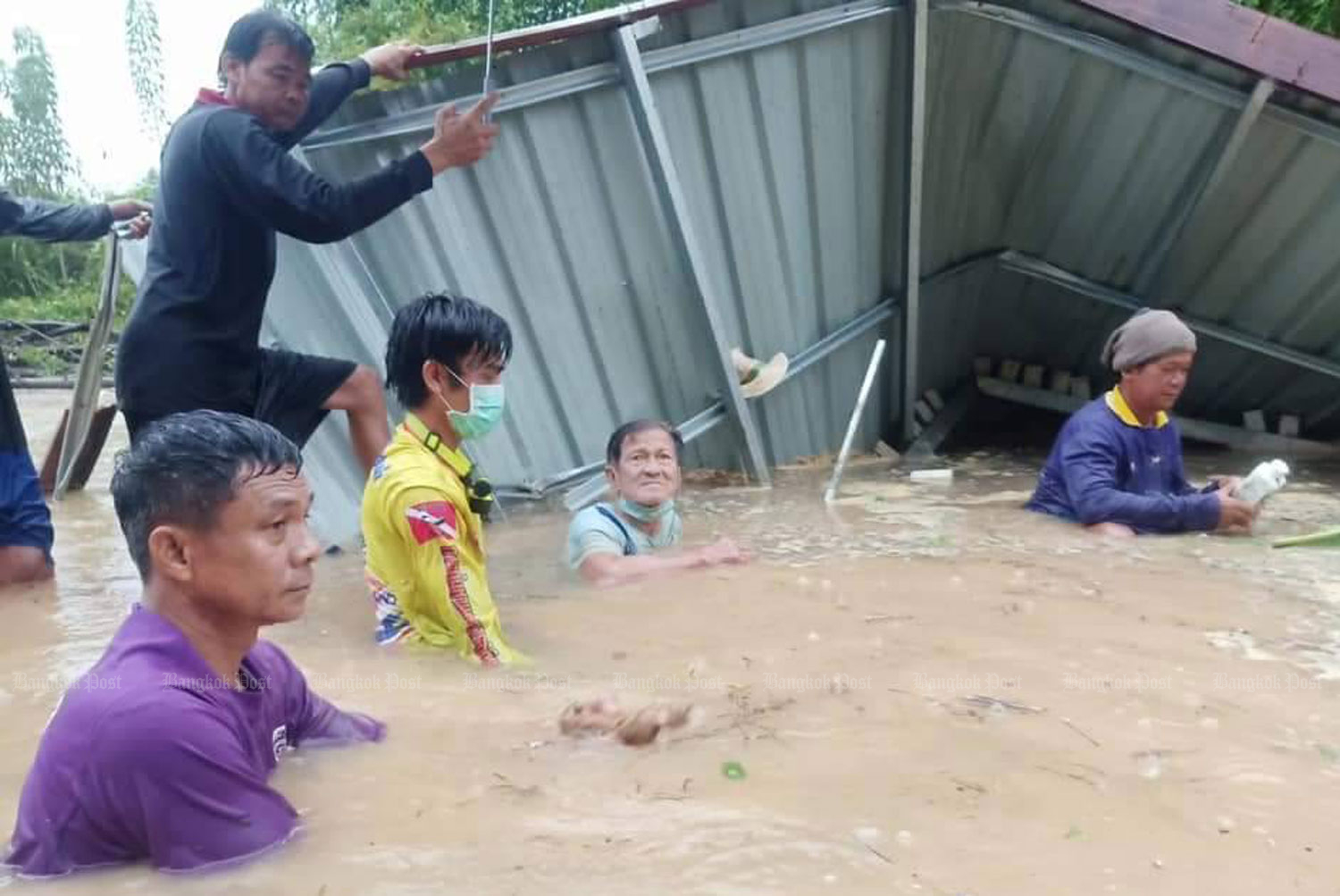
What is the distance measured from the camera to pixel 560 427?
581cm

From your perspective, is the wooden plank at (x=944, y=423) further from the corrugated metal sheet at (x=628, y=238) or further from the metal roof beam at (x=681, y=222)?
the metal roof beam at (x=681, y=222)

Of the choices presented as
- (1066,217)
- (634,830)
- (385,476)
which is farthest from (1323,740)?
(1066,217)

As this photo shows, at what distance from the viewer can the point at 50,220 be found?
185 inches

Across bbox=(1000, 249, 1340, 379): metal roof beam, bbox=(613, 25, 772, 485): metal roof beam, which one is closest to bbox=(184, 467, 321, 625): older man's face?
bbox=(613, 25, 772, 485): metal roof beam

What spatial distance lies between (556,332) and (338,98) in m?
1.60

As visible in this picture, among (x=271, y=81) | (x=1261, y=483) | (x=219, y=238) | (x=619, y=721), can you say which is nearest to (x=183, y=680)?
(x=619, y=721)

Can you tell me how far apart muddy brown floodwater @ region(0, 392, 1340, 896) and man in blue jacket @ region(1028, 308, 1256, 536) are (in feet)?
0.79

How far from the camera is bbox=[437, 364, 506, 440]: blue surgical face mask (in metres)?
3.40

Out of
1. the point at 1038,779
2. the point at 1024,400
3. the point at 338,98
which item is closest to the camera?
the point at 1038,779

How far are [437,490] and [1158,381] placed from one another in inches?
134

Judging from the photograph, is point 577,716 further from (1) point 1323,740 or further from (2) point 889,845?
(1) point 1323,740

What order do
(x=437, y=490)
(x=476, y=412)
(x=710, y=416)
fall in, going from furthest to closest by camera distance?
(x=710, y=416), (x=476, y=412), (x=437, y=490)

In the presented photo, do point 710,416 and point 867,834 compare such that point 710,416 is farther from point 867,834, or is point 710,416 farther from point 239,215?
point 867,834

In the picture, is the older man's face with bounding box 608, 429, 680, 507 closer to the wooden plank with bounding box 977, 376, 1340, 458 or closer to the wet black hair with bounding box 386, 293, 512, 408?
the wet black hair with bounding box 386, 293, 512, 408
